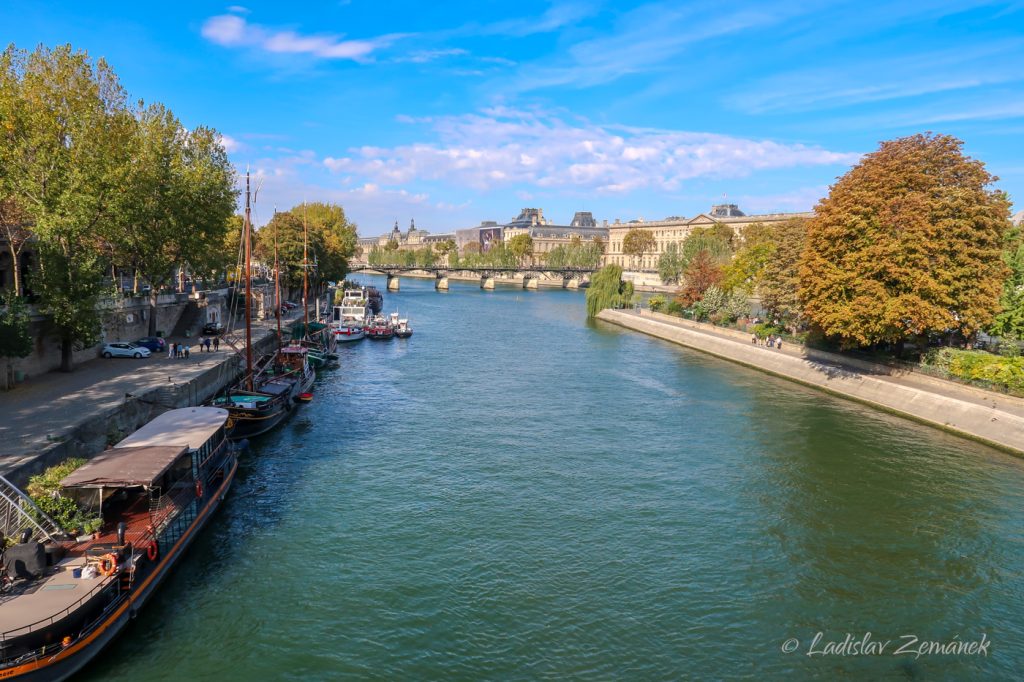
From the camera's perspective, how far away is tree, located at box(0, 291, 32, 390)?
32.0 meters

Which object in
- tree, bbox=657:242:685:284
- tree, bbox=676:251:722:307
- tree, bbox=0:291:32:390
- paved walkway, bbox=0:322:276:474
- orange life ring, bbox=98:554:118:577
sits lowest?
orange life ring, bbox=98:554:118:577

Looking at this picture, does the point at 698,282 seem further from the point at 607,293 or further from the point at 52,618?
the point at 52,618

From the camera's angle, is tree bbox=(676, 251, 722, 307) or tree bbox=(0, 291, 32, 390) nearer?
tree bbox=(0, 291, 32, 390)

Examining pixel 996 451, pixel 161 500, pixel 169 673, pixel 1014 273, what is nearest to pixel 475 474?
pixel 161 500

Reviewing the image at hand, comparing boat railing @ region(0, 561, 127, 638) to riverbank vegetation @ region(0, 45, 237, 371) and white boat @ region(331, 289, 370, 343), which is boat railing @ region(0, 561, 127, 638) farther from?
white boat @ region(331, 289, 370, 343)

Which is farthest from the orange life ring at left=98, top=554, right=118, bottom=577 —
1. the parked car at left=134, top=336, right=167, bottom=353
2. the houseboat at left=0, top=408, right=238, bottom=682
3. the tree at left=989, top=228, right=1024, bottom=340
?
the tree at left=989, top=228, right=1024, bottom=340

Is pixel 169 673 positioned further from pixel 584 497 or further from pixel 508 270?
pixel 508 270

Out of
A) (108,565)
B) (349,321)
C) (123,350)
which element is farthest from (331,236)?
(108,565)

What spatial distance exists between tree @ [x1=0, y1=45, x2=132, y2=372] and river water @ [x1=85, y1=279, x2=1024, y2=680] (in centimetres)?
1404

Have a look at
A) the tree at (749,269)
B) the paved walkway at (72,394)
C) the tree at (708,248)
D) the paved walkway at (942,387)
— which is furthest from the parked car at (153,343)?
the tree at (708,248)

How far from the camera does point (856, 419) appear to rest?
139ft

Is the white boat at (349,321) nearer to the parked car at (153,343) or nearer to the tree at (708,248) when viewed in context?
the parked car at (153,343)

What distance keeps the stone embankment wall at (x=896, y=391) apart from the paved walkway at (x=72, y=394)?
Result: 4546 cm

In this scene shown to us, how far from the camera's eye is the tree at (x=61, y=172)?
36.1m
